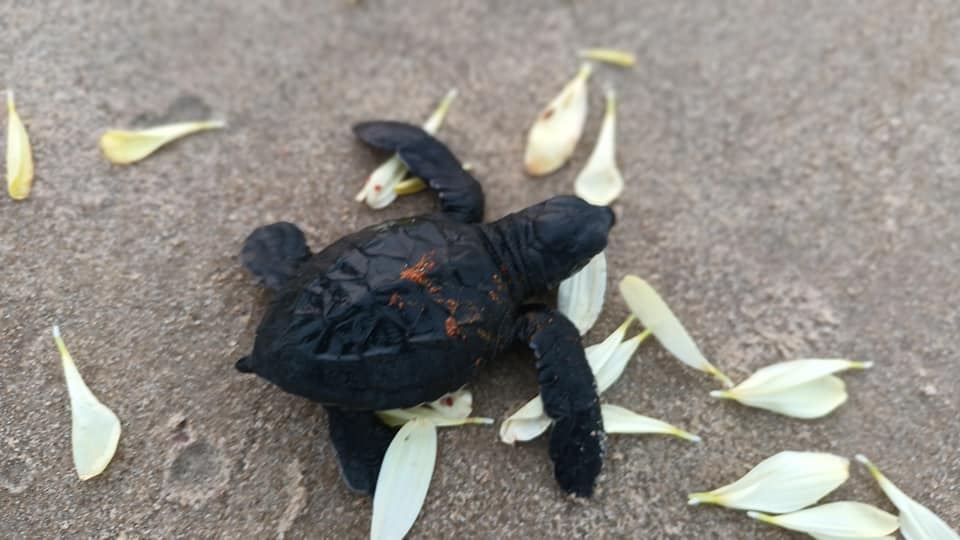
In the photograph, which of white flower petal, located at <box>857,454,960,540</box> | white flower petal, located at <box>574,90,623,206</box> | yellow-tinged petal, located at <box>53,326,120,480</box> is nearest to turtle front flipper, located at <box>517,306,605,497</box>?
white flower petal, located at <box>574,90,623,206</box>

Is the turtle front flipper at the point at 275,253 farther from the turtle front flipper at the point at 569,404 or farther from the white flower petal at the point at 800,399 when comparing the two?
the white flower petal at the point at 800,399

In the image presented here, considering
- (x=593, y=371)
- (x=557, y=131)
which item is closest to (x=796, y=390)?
(x=593, y=371)

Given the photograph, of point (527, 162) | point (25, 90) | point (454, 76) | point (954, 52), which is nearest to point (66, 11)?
point (25, 90)

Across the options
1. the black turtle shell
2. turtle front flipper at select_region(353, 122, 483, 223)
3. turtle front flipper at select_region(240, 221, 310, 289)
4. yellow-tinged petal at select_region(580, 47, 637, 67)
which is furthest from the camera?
yellow-tinged petal at select_region(580, 47, 637, 67)

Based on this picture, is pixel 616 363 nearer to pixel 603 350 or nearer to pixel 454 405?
pixel 603 350

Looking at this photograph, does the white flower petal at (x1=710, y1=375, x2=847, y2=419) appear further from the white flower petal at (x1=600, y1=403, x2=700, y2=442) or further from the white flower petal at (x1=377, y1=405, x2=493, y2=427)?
the white flower petal at (x1=377, y1=405, x2=493, y2=427)

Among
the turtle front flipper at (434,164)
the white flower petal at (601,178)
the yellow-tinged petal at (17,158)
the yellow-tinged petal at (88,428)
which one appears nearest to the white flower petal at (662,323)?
the white flower petal at (601,178)
